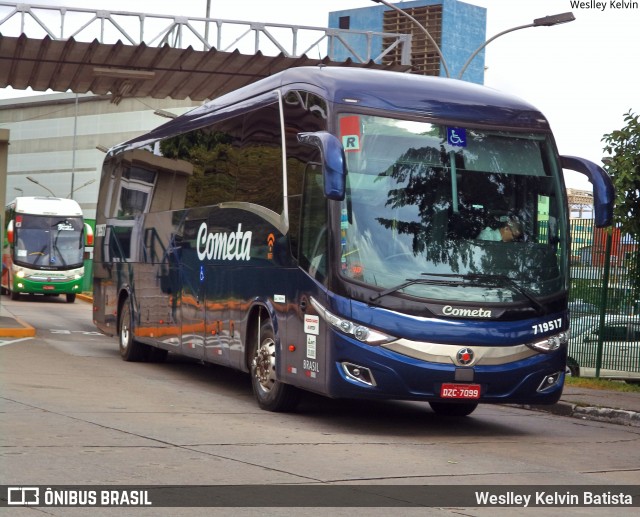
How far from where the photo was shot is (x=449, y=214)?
1164 centimetres

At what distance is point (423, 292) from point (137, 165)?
9460mm

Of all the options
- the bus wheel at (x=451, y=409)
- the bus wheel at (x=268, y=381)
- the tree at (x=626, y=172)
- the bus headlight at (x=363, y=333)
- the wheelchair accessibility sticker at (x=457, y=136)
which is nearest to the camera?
the bus headlight at (x=363, y=333)

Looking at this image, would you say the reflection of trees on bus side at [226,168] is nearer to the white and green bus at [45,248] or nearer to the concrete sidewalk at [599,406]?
the concrete sidewalk at [599,406]

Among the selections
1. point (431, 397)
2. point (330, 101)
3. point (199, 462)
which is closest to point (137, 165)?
point (330, 101)

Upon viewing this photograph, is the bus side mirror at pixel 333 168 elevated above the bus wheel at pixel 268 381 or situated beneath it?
elevated above

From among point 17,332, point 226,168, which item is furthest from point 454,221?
point 17,332

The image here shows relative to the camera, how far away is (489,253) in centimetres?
1167

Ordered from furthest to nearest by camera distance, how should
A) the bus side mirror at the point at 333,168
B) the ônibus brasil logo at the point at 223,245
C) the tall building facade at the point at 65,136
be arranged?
the tall building facade at the point at 65,136
the ônibus brasil logo at the point at 223,245
the bus side mirror at the point at 333,168

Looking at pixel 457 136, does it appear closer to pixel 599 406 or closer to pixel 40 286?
pixel 599 406

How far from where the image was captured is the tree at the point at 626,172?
16.5 meters

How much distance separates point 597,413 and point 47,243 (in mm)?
31564

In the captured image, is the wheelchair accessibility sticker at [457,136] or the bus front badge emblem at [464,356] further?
the wheelchair accessibility sticker at [457,136]

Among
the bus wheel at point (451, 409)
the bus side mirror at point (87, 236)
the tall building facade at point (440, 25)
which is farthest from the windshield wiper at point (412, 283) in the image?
the tall building facade at point (440, 25)

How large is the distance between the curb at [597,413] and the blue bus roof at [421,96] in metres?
3.76
